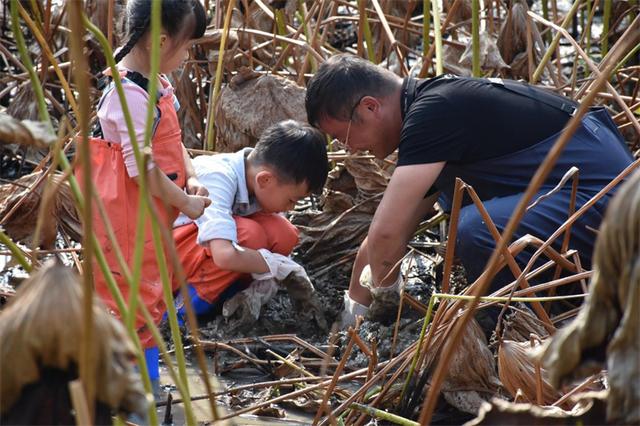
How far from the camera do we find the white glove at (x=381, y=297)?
2628 mm

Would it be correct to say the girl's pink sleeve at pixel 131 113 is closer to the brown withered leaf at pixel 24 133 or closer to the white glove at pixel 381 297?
the white glove at pixel 381 297

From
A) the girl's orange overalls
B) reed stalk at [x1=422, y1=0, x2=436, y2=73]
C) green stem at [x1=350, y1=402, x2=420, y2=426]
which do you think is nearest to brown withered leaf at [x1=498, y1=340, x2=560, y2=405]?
green stem at [x1=350, y1=402, x2=420, y2=426]

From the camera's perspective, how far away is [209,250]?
275 cm

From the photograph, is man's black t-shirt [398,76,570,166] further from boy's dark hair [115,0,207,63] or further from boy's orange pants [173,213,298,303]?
boy's dark hair [115,0,207,63]

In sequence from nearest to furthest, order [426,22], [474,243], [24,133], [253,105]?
[24,133] < [474,243] < [426,22] < [253,105]

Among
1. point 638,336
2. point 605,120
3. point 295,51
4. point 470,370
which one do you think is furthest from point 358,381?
point 638,336

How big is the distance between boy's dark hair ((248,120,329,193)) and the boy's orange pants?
0.54 ft

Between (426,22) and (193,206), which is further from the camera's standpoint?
(426,22)

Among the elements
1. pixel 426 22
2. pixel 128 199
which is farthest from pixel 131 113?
pixel 426 22

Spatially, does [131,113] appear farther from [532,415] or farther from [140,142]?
[532,415]

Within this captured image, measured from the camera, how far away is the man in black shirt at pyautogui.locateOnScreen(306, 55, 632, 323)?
2586mm

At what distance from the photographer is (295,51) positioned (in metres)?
3.58

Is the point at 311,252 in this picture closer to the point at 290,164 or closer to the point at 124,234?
the point at 290,164

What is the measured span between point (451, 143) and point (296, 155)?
0.43m
